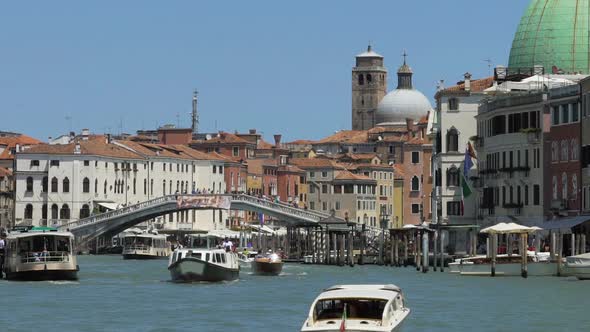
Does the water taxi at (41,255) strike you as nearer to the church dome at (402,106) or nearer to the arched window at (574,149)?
the arched window at (574,149)

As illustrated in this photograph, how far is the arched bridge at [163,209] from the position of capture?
10250cm

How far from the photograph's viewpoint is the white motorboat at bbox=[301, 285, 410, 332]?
3669cm

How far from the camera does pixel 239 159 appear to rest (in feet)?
458

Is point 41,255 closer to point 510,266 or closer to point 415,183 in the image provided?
point 510,266

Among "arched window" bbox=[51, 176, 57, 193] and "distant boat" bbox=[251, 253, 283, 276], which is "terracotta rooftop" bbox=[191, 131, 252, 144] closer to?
"arched window" bbox=[51, 176, 57, 193]

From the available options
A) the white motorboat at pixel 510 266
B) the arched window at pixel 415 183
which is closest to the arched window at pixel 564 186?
the white motorboat at pixel 510 266

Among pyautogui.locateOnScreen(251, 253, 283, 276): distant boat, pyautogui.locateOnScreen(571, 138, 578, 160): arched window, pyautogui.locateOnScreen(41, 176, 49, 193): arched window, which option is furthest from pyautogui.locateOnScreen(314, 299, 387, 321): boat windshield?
pyautogui.locateOnScreen(41, 176, 49, 193): arched window

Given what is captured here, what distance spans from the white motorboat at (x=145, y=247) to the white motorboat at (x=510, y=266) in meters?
34.4

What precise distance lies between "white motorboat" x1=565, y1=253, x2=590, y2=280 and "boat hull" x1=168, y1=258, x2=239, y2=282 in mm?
10348

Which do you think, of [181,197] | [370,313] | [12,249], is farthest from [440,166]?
[370,313]

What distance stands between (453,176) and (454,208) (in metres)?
1.44

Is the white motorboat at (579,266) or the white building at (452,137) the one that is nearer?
the white motorboat at (579,266)

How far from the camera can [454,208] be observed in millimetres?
86812

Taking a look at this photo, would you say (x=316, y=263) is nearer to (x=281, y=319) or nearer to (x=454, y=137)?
(x=454, y=137)
